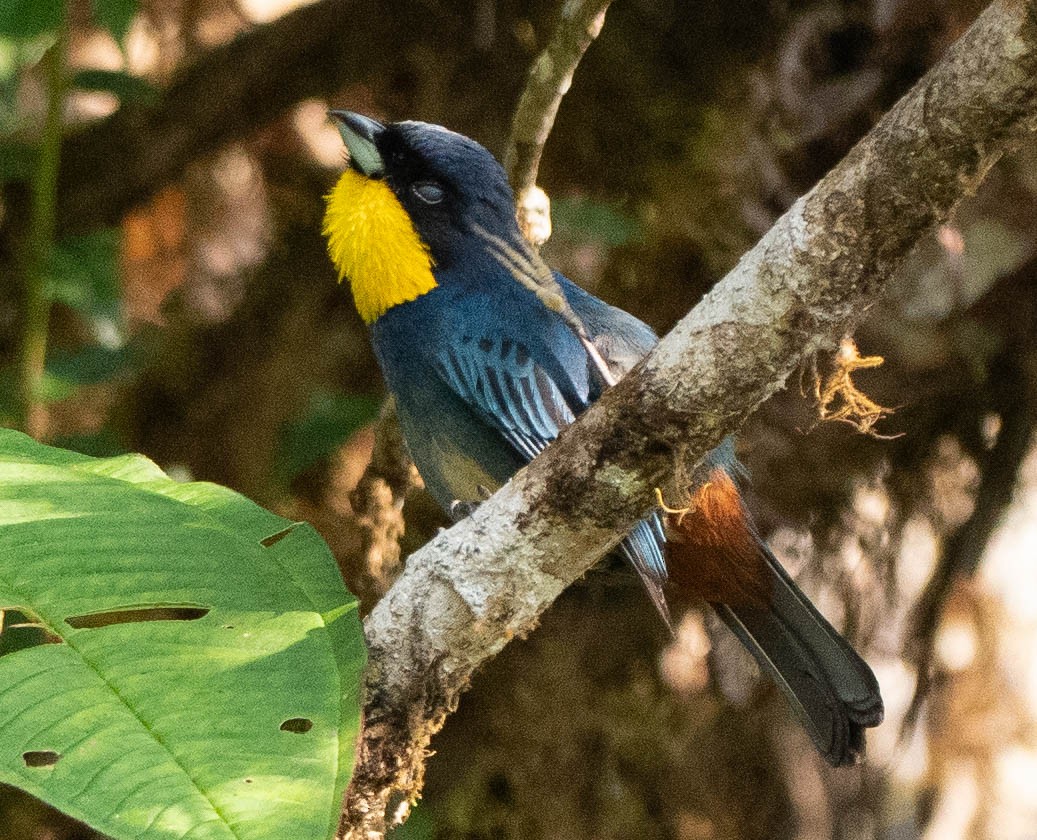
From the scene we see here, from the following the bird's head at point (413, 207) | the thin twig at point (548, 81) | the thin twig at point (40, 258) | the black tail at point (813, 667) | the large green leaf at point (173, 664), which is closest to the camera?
the large green leaf at point (173, 664)

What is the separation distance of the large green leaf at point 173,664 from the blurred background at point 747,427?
1512mm

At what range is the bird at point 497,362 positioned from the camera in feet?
7.89

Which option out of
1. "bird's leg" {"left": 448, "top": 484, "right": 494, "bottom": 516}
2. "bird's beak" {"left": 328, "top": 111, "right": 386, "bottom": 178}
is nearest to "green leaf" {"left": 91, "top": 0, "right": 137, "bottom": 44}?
"bird's beak" {"left": 328, "top": 111, "right": 386, "bottom": 178}

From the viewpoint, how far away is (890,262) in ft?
4.60

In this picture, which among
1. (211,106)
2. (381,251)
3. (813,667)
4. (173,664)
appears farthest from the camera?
(211,106)

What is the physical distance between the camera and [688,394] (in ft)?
4.94

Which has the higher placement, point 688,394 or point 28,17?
point 688,394

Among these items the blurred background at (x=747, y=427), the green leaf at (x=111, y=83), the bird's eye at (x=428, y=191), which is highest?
the bird's eye at (x=428, y=191)

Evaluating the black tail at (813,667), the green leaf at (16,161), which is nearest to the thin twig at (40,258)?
the green leaf at (16,161)

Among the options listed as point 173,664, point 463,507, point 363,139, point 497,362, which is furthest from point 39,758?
point 363,139

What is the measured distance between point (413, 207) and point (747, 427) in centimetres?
117

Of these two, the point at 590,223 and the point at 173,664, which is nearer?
the point at 173,664

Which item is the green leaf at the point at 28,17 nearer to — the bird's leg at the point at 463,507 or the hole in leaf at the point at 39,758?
the bird's leg at the point at 463,507

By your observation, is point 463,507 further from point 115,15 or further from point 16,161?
point 16,161
